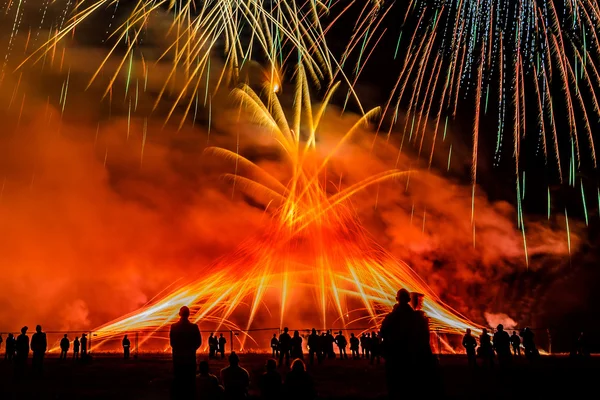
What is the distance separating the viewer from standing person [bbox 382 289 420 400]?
16.2 feet

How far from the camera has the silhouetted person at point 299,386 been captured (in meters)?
5.85

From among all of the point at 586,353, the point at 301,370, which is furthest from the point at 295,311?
the point at 301,370

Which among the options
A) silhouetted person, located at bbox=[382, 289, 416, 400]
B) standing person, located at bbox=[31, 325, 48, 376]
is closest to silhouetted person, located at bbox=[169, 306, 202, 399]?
silhouetted person, located at bbox=[382, 289, 416, 400]

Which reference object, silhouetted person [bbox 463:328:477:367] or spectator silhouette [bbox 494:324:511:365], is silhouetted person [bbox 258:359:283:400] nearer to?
silhouetted person [bbox 463:328:477:367]

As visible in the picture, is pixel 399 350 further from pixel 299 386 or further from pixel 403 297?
pixel 299 386

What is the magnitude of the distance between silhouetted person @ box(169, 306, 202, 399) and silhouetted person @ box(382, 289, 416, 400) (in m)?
2.90

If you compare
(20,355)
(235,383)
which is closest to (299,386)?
(235,383)

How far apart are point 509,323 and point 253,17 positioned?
128 feet

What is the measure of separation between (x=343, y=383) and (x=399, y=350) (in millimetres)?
6474

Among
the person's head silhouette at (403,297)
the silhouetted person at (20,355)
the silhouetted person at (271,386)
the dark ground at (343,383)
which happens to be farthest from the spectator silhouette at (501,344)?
the silhouetted person at (20,355)

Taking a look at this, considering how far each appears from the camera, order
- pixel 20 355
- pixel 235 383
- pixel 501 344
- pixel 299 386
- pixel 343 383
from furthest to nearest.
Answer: pixel 501 344 < pixel 20 355 < pixel 343 383 < pixel 235 383 < pixel 299 386

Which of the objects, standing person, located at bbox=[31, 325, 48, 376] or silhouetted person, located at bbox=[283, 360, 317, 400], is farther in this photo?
standing person, located at bbox=[31, 325, 48, 376]

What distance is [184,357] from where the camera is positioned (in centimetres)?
694

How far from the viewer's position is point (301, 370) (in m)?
5.93
